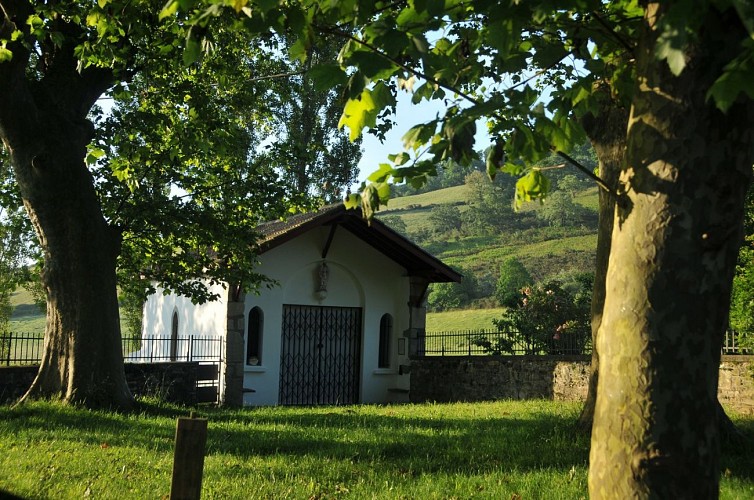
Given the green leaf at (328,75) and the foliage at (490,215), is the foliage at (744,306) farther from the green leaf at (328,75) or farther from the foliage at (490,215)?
the foliage at (490,215)

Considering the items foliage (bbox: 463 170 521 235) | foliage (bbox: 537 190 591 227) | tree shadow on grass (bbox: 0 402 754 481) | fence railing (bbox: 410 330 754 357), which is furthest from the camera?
foliage (bbox: 463 170 521 235)

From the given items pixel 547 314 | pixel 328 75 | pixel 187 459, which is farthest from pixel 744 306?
pixel 328 75

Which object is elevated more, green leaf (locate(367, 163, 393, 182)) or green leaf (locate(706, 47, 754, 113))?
green leaf (locate(706, 47, 754, 113))

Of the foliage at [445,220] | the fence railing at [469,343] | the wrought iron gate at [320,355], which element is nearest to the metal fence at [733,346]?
the fence railing at [469,343]

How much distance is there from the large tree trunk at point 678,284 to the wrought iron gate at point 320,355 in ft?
60.4

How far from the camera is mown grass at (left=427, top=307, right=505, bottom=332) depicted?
155ft

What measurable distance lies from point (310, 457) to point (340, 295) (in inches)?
551

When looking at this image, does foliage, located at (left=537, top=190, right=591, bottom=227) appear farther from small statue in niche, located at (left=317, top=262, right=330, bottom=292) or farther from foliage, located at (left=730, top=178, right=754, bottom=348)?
foliage, located at (left=730, top=178, right=754, bottom=348)

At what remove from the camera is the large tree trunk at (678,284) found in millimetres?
3416

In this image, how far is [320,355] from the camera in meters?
22.2

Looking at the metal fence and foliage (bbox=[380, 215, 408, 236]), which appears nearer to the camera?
the metal fence

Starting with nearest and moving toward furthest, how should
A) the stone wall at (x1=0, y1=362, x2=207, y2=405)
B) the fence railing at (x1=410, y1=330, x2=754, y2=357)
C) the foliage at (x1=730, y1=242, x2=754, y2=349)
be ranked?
the foliage at (x1=730, y1=242, x2=754, y2=349), the stone wall at (x1=0, y1=362, x2=207, y2=405), the fence railing at (x1=410, y1=330, x2=754, y2=357)

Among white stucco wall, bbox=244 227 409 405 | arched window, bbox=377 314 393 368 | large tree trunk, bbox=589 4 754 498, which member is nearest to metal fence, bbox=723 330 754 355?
white stucco wall, bbox=244 227 409 405

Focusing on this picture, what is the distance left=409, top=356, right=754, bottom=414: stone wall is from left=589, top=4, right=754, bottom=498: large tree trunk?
463 inches
